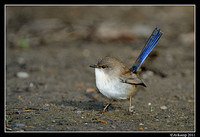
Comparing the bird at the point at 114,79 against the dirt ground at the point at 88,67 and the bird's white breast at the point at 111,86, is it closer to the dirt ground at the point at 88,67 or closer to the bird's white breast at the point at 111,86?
the bird's white breast at the point at 111,86

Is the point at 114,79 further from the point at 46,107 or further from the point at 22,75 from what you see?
the point at 22,75

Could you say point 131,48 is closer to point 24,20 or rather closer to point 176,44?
point 176,44

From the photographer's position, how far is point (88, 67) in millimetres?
8266

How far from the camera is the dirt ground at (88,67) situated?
502cm

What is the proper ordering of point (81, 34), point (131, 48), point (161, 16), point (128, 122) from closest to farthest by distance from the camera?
point (128, 122)
point (131, 48)
point (81, 34)
point (161, 16)

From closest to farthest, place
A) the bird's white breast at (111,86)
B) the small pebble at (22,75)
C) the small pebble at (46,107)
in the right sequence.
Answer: the bird's white breast at (111,86), the small pebble at (46,107), the small pebble at (22,75)

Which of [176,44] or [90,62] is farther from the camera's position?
[176,44]

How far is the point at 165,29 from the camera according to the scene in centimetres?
1123

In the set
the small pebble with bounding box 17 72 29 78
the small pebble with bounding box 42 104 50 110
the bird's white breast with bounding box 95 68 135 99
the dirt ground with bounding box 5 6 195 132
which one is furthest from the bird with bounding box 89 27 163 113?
the small pebble with bounding box 17 72 29 78

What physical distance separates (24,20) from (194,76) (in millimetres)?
6458

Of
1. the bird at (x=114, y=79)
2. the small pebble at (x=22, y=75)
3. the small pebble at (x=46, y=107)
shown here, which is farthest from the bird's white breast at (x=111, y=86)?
the small pebble at (x=22, y=75)

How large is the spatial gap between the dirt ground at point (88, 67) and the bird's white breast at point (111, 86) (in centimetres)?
41

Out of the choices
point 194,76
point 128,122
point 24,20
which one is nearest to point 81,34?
point 24,20

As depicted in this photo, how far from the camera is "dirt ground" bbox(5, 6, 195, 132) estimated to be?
197 inches
